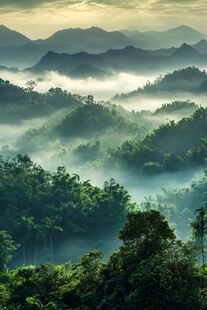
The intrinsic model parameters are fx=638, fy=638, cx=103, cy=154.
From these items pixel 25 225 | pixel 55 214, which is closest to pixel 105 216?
pixel 55 214

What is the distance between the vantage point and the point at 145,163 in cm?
11519

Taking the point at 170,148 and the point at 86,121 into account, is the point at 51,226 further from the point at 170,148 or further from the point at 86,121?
the point at 86,121

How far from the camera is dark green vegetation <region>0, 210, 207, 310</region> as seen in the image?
91.8ft

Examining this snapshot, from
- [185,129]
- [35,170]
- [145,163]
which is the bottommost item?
[35,170]

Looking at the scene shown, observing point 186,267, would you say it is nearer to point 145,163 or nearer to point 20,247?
point 20,247

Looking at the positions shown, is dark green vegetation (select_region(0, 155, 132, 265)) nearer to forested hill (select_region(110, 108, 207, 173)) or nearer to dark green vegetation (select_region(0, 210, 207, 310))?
dark green vegetation (select_region(0, 210, 207, 310))

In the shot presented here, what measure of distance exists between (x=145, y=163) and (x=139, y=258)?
84.7 metres

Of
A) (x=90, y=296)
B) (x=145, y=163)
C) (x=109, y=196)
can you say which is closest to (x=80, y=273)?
(x=90, y=296)

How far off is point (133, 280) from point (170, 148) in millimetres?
94771

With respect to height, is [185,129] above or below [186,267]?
above

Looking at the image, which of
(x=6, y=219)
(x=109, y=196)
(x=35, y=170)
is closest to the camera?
(x=6, y=219)

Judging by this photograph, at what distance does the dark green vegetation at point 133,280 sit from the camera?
27984 mm

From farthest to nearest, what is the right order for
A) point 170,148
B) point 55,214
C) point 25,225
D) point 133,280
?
1. point 170,148
2. point 55,214
3. point 25,225
4. point 133,280

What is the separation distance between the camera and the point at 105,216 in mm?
77188
